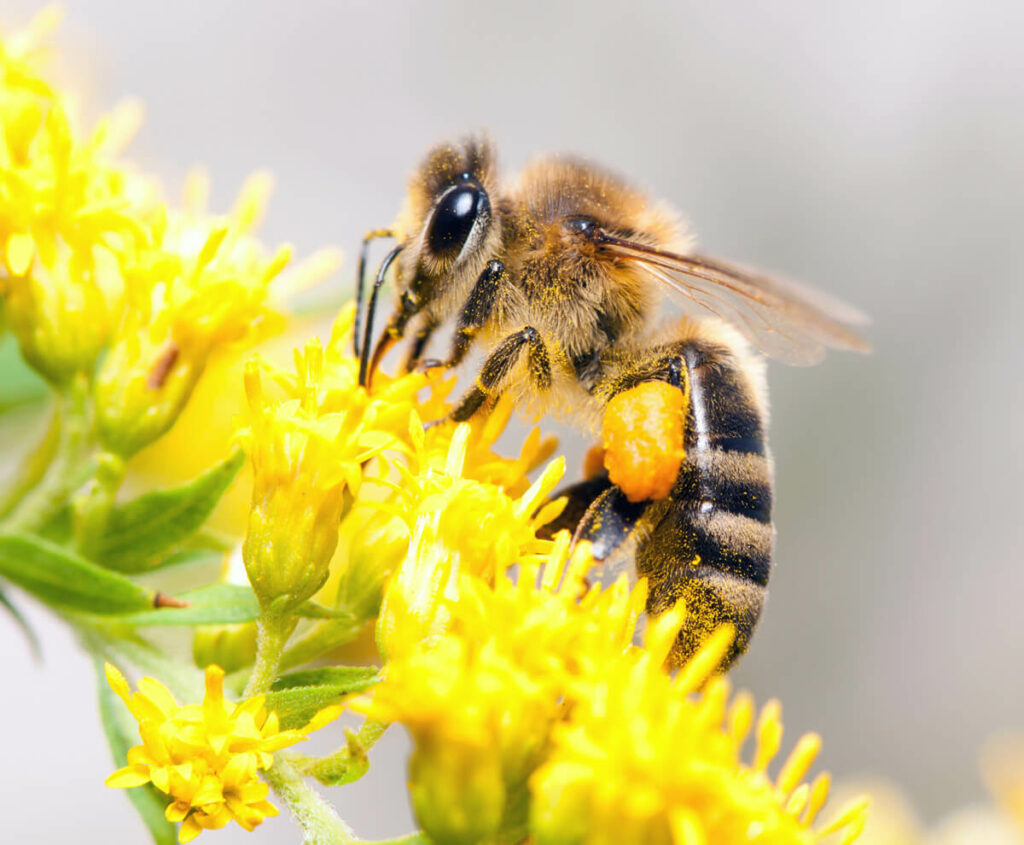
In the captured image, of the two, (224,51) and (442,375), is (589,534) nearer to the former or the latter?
(442,375)

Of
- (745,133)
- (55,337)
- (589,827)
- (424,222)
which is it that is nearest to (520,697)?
(589,827)

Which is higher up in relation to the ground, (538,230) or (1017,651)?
(538,230)

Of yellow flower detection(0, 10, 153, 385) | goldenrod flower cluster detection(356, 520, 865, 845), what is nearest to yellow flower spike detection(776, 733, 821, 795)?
goldenrod flower cluster detection(356, 520, 865, 845)

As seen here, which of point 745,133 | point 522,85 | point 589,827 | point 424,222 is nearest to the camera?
point 589,827

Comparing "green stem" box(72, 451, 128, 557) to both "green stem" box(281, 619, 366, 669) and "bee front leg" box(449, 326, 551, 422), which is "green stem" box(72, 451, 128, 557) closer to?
"green stem" box(281, 619, 366, 669)

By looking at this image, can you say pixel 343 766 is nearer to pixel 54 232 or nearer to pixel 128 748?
pixel 128 748

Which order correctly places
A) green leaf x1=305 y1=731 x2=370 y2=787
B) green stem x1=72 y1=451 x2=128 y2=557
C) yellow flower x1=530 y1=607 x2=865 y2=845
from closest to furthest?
yellow flower x1=530 y1=607 x2=865 y2=845
green leaf x1=305 y1=731 x2=370 y2=787
green stem x1=72 y1=451 x2=128 y2=557
